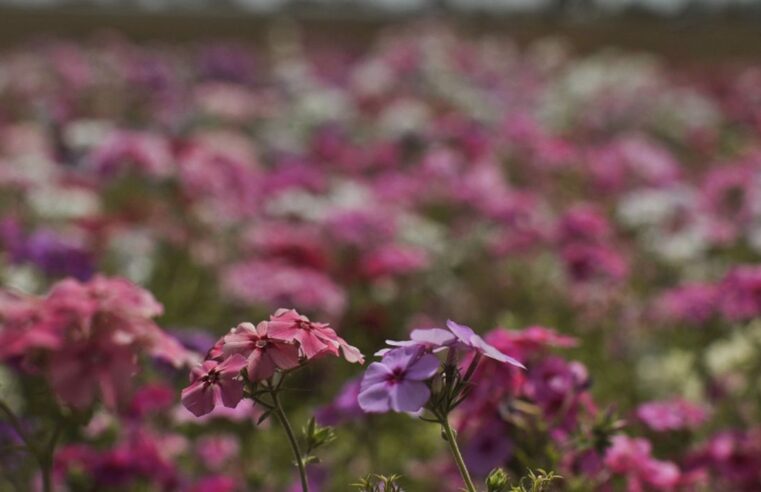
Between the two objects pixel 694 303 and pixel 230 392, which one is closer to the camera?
pixel 230 392

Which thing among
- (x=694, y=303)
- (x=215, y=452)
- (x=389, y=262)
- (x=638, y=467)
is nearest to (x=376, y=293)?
(x=389, y=262)

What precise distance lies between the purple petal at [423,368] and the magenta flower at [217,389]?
0.24 m

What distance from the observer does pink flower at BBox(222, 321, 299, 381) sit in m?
1.50

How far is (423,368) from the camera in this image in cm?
150

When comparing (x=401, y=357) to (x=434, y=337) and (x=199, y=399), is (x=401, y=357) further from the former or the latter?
(x=199, y=399)

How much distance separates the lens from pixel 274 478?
349cm

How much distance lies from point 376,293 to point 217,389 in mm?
3866

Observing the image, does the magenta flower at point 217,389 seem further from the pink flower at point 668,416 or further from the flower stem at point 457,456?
the pink flower at point 668,416

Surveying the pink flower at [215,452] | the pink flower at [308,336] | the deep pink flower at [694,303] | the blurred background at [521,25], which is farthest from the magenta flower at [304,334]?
the blurred background at [521,25]

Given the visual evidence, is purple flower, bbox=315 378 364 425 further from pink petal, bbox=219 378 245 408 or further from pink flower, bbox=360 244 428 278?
pink flower, bbox=360 244 428 278

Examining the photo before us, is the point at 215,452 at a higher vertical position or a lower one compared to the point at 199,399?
lower

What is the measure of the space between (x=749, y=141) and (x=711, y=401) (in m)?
7.31

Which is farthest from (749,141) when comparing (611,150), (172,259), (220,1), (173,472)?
(220,1)

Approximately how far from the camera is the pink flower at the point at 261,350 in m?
1.50
